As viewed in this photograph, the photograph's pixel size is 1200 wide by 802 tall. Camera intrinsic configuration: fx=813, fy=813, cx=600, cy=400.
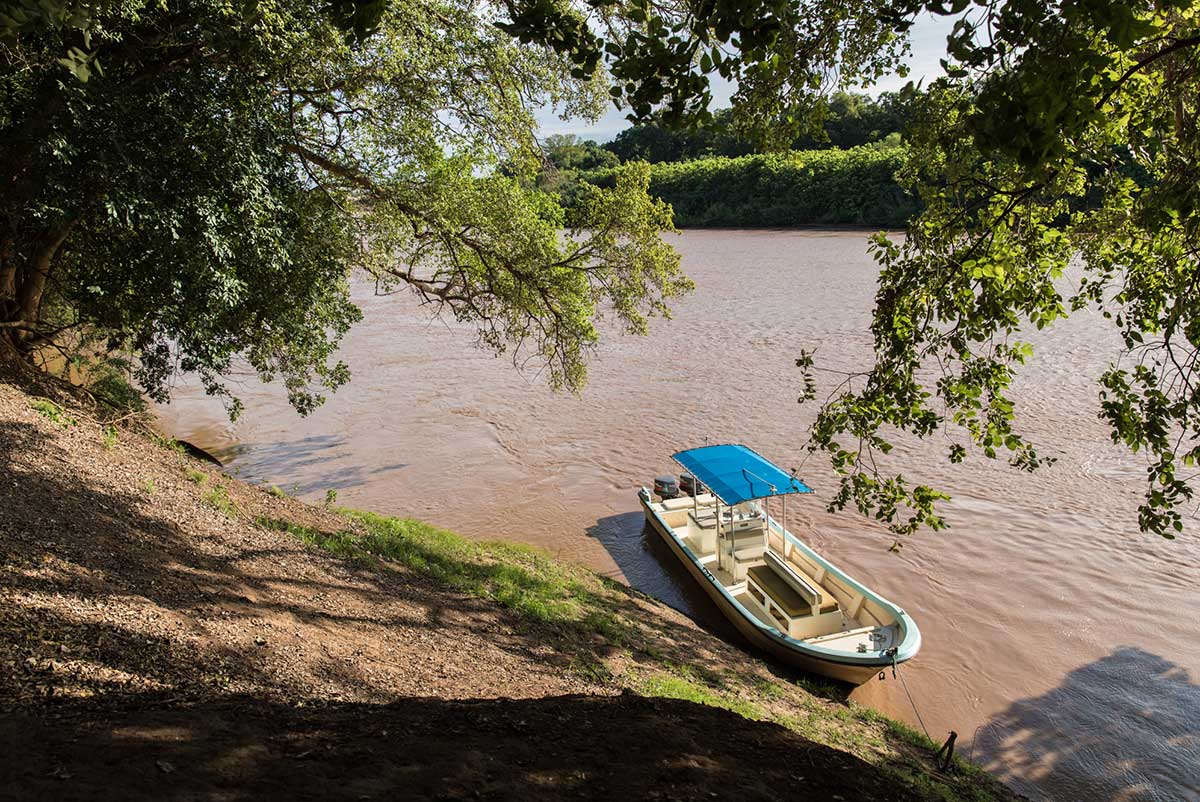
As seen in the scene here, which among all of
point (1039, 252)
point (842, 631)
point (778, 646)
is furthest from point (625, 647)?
point (1039, 252)

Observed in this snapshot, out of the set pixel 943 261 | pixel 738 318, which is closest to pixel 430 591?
pixel 943 261

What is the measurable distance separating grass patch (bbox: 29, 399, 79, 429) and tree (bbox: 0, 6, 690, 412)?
3.52 ft

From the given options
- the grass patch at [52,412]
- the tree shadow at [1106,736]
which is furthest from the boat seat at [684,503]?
the grass patch at [52,412]

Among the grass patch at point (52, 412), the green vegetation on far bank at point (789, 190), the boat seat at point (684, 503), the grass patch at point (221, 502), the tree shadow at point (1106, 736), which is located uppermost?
the green vegetation on far bank at point (789, 190)

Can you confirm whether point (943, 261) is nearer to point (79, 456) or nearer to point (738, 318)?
point (79, 456)

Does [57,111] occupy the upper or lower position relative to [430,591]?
upper

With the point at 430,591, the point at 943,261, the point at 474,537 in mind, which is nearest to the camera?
the point at 943,261

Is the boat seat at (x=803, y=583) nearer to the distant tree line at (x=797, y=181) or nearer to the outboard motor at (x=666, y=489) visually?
the outboard motor at (x=666, y=489)

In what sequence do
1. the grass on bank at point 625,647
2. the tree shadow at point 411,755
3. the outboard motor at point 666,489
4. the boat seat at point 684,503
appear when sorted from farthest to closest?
the outboard motor at point 666,489 < the boat seat at point 684,503 < the grass on bank at point 625,647 < the tree shadow at point 411,755

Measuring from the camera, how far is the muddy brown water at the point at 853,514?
34.7ft

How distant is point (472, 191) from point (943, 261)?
730 centimetres

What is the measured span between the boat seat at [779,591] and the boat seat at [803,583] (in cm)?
6

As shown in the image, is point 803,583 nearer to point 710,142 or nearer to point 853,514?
point 853,514

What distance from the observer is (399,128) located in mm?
10531
